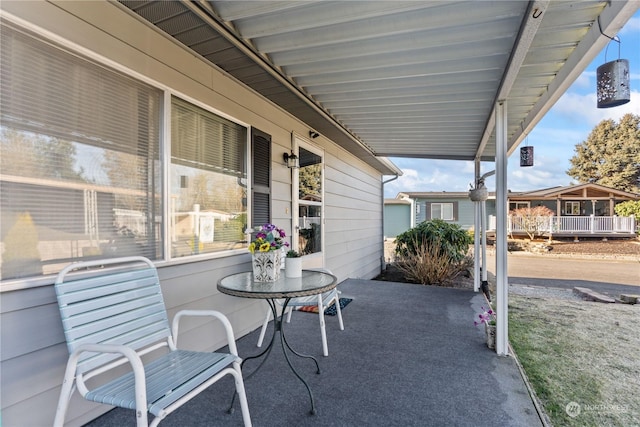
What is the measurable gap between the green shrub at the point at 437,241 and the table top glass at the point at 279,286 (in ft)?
16.4

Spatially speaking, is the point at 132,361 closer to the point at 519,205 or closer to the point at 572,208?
the point at 519,205

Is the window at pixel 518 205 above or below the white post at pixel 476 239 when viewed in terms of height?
above

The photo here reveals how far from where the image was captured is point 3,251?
1.45 metres

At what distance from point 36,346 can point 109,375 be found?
507 mm

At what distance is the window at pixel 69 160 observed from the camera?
1.48m

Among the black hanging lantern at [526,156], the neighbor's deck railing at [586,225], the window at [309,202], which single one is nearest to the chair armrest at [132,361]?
the window at [309,202]

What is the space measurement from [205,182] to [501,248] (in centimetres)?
262

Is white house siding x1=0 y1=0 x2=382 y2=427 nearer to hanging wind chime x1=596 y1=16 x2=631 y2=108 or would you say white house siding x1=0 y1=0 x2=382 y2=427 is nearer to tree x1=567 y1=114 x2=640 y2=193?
hanging wind chime x1=596 y1=16 x2=631 y2=108

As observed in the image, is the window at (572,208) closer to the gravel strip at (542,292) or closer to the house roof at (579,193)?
the house roof at (579,193)

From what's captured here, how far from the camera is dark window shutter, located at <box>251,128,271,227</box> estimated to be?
326 centimetres

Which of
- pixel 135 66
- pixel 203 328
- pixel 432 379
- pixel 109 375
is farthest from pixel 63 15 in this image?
pixel 432 379

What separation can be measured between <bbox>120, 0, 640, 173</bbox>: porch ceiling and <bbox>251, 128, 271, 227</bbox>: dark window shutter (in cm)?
50

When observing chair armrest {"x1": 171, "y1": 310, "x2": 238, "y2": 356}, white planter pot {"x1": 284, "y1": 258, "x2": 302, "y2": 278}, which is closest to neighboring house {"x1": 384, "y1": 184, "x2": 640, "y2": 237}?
white planter pot {"x1": 284, "y1": 258, "x2": 302, "y2": 278}

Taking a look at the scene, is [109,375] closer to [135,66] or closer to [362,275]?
[135,66]
